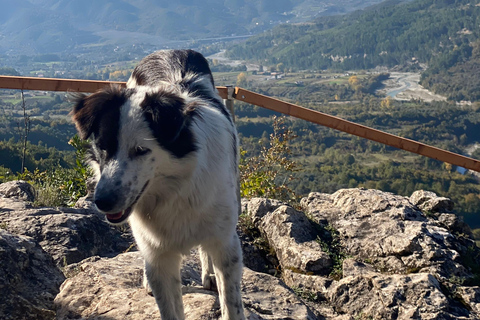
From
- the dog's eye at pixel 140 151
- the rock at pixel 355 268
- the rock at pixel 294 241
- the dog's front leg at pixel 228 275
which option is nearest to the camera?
the dog's eye at pixel 140 151

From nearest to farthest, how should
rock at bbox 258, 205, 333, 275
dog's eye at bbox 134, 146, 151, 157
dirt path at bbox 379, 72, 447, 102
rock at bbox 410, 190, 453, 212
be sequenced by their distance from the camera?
dog's eye at bbox 134, 146, 151, 157
rock at bbox 258, 205, 333, 275
rock at bbox 410, 190, 453, 212
dirt path at bbox 379, 72, 447, 102

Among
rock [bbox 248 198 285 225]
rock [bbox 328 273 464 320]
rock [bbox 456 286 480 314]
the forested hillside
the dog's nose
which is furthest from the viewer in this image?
the forested hillside

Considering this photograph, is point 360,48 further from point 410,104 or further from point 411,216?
point 411,216

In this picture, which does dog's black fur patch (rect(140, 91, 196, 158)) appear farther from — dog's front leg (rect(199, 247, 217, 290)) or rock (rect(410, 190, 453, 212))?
rock (rect(410, 190, 453, 212))

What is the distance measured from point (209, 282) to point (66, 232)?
5.36 feet

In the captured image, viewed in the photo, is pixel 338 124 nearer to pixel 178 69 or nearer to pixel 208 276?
pixel 178 69

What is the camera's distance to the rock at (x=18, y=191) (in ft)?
18.6

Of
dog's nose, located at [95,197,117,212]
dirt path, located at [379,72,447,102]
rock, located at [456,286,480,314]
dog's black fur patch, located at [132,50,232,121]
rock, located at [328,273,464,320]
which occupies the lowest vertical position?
dirt path, located at [379,72,447,102]

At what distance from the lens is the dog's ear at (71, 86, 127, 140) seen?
111 inches

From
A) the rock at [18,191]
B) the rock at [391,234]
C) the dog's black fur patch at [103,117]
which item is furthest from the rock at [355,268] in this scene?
the rock at [18,191]

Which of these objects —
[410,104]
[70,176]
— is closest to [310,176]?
[70,176]

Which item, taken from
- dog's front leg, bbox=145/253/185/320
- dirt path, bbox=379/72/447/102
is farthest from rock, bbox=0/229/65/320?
dirt path, bbox=379/72/447/102

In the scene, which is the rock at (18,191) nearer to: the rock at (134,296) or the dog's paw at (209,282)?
the rock at (134,296)

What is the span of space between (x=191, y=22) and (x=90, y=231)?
205m
